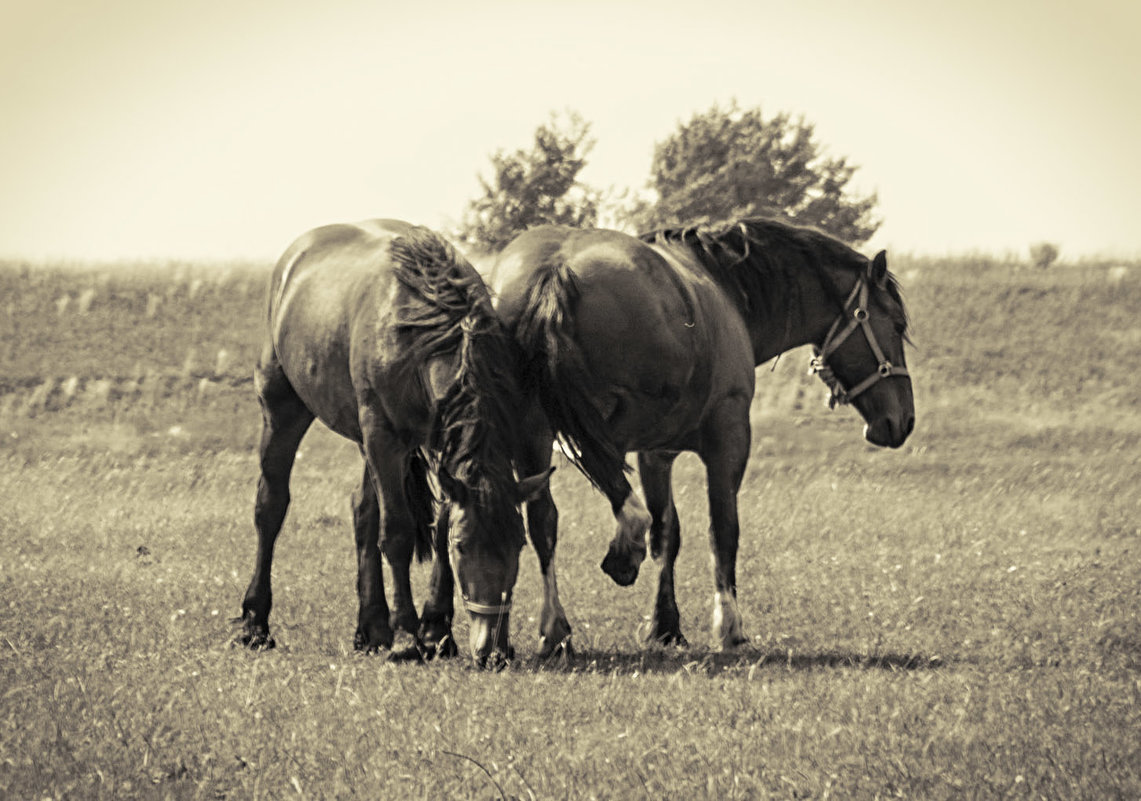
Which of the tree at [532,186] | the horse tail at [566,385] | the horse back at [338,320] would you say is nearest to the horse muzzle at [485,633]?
the horse tail at [566,385]

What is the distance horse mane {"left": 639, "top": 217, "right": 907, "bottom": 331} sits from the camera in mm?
9820

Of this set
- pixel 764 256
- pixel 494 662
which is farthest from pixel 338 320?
pixel 764 256

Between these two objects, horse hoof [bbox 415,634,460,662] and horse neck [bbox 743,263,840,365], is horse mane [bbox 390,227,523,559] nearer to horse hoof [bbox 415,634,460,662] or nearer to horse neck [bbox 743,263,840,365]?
horse hoof [bbox 415,634,460,662]

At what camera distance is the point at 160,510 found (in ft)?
55.0

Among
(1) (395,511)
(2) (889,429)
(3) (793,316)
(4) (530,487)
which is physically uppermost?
(3) (793,316)

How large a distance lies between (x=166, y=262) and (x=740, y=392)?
33390 mm

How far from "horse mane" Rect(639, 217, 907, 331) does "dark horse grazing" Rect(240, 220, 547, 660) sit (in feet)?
7.29

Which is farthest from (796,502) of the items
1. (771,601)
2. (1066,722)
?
(1066,722)

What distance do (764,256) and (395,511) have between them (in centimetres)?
358

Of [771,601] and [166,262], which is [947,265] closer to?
[166,262]

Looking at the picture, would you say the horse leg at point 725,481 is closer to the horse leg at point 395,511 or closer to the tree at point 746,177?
the horse leg at point 395,511

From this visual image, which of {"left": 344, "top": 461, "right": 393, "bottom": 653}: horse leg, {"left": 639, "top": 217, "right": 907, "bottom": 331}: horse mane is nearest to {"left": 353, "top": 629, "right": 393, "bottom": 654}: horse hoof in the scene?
{"left": 344, "top": 461, "right": 393, "bottom": 653}: horse leg

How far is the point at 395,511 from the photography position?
8023 mm

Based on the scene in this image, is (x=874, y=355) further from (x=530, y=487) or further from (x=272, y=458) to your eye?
(x=272, y=458)
